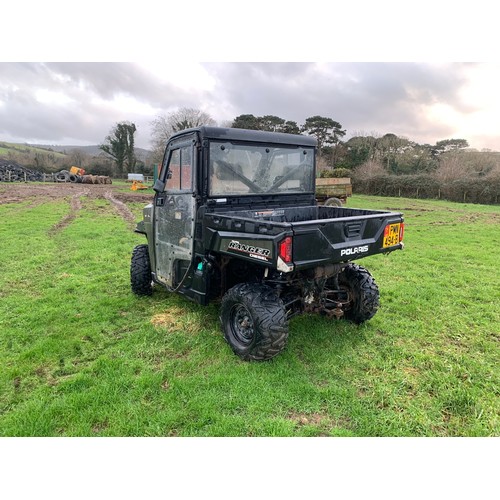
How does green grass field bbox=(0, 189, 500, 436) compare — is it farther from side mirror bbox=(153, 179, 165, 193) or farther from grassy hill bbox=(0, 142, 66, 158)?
grassy hill bbox=(0, 142, 66, 158)

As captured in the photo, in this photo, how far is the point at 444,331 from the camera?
4105 millimetres

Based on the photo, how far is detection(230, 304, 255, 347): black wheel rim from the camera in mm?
3443

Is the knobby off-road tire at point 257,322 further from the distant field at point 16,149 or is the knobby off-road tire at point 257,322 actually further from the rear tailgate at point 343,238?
the distant field at point 16,149

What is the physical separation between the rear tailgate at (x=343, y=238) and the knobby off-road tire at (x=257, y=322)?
0.52 meters

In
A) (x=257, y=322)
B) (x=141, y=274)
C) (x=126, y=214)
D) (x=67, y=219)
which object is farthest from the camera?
(x=126, y=214)

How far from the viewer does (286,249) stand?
9.30 feet

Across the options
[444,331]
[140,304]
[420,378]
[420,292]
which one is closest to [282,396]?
[420,378]

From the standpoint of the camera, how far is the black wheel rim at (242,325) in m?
3.44

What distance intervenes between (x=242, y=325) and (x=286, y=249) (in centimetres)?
106

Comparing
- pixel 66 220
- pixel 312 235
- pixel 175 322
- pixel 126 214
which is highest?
pixel 312 235

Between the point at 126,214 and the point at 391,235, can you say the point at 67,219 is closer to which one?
the point at 126,214

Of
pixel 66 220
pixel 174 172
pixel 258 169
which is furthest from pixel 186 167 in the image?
pixel 66 220

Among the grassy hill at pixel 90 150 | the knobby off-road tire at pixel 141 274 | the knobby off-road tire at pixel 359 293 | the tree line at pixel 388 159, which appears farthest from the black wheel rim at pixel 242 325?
the grassy hill at pixel 90 150

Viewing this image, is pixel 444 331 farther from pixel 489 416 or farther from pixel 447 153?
pixel 447 153
